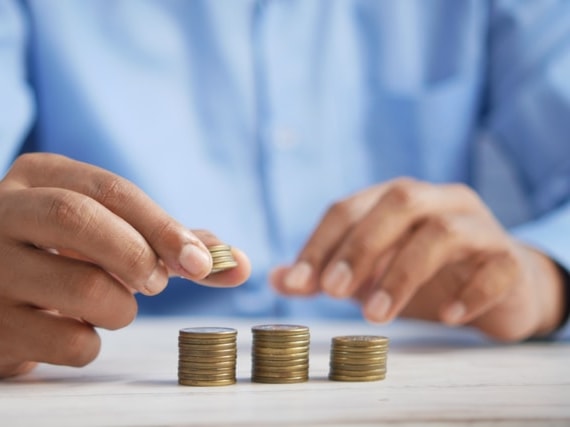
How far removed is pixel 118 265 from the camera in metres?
0.92

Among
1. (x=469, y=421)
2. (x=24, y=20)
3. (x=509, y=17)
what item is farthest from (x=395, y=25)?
(x=469, y=421)

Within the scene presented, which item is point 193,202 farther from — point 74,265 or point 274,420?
point 274,420

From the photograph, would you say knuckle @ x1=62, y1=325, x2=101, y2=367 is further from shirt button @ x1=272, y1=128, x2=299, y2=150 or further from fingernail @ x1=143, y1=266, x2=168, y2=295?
shirt button @ x1=272, y1=128, x2=299, y2=150

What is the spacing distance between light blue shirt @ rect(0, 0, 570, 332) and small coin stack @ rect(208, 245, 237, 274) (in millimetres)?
833

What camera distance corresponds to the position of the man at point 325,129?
1.36m

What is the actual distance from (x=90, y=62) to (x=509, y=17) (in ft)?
2.94

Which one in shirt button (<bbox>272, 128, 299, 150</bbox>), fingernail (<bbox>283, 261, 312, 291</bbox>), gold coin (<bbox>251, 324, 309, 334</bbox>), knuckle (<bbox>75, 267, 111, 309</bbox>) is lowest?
gold coin (<bbox>251, 324, 309, 334</bbox>)

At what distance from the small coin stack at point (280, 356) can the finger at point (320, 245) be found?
0.35 metres

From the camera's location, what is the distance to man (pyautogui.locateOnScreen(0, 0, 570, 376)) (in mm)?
1362

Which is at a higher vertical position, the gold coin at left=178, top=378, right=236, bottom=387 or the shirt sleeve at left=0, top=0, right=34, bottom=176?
the shirt sleeve at left=0, top=0, right=34, bottom=176

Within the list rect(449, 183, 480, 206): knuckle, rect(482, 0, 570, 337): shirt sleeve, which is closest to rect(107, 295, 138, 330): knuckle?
rect(449, 183, 480, 206): knuckle

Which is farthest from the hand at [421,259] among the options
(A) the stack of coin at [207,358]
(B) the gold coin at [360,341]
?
(A) the stack of coin at [207,358]

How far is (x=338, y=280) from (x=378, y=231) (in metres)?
0.09

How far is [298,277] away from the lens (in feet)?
4.34
